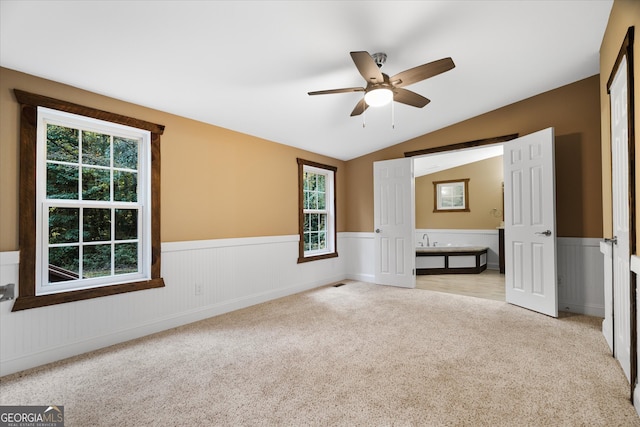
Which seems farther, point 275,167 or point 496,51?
point 275,167

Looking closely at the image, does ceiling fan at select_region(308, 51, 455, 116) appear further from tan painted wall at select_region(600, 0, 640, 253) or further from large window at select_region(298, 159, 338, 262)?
large window at select_region(298, 159, 338, 262)

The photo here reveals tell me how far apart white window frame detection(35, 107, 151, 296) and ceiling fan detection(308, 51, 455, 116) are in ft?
6.17

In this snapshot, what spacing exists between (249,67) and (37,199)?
1987 mm

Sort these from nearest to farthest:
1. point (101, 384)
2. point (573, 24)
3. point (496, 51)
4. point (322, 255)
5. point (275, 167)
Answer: point (101, 384)
point (573, 24)
point (496, 51)
point (275, 167)
point (322, 255)

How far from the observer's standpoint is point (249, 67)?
107 inches

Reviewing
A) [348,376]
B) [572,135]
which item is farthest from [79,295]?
[572,135]

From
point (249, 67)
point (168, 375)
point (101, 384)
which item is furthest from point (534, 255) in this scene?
point (101, 384)

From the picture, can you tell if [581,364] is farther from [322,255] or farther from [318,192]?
[318,192]

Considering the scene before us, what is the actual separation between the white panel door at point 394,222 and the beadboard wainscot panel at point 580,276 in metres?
1.86

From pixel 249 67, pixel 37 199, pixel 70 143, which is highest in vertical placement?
pixel 249 67

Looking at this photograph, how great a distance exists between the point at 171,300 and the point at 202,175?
54.6 inches

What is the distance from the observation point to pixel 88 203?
111 inches

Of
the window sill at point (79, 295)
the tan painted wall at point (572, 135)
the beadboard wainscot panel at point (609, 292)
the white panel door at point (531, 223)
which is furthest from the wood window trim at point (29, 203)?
the white panel door at point (531, 223)

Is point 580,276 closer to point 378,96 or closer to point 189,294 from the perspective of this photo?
point 378,96
